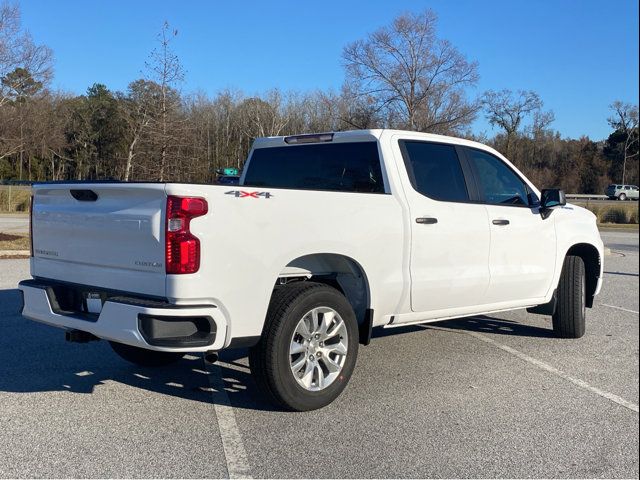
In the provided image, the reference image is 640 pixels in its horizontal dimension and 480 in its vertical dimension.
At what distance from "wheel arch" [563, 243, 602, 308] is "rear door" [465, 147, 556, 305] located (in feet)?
2.64

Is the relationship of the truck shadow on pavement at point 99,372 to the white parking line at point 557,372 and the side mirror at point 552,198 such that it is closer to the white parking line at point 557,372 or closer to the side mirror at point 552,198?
the white parking line at point 557,372

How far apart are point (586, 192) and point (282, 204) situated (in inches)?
2813

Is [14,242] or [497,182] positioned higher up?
[497,182]

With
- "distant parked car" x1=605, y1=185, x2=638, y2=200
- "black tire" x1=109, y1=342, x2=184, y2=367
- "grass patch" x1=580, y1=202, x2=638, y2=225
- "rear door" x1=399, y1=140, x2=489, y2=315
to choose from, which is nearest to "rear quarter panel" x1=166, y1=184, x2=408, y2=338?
"rear door" x1=399, y1=140, x2=489, y2=315

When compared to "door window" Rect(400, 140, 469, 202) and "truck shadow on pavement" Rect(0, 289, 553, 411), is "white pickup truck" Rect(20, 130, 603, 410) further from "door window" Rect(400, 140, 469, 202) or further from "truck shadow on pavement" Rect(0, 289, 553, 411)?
"truck shadow on pavement" Rect(0, 289, 553, 411)

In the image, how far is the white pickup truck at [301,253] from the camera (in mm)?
3818

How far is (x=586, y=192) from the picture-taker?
226 feet

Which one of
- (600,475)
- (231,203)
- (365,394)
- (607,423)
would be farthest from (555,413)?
(231,203)

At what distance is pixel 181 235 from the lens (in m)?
3.73

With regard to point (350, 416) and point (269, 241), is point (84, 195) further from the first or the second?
point (350, 416)

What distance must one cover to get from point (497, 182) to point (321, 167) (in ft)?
5.88

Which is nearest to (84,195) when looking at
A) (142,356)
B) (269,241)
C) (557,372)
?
(269,241)

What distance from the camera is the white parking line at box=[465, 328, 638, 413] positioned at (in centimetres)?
472

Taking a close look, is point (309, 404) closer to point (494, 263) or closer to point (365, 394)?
point (365, 394)
